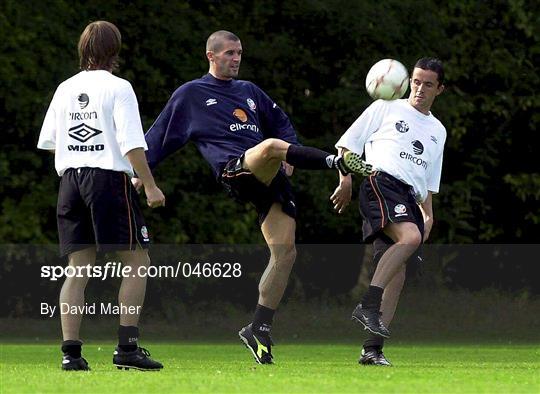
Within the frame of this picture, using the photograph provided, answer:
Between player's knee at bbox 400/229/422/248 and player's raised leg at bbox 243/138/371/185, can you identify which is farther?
player's knee at bbox 400/229/422/248

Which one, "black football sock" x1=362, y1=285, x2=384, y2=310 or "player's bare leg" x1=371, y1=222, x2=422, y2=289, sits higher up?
"player's bare leg" x1=371, y1=222, x2=422, y2=289

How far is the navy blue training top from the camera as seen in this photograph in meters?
10.2

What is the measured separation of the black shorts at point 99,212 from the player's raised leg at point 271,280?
58.5 inches

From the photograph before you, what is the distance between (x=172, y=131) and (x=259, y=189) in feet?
2.57

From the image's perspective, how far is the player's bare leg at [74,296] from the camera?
29.0 feet

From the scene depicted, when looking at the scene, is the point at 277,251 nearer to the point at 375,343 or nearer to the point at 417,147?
the point at 375,343

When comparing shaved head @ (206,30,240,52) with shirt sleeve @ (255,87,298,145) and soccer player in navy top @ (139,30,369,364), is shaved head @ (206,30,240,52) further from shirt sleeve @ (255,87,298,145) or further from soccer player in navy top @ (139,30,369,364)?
shirt sleeve @ (255,87,298,145)

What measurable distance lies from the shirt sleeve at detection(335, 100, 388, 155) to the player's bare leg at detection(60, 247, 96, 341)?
216 cm

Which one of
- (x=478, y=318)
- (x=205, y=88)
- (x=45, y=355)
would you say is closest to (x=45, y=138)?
(x=205, y=88)

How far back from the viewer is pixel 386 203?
10.1m

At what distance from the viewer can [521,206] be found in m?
23.8

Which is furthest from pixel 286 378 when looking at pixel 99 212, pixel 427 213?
pixel 427 213

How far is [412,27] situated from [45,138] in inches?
523

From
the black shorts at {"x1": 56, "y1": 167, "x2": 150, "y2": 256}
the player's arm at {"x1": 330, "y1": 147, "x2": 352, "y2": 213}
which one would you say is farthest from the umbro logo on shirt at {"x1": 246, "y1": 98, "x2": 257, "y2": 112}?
the black shorts at {"x1": 56, "y1": 167, "x2": 150, "y2": 256}
